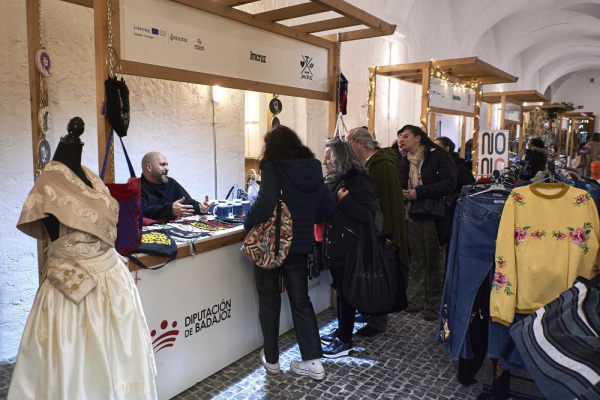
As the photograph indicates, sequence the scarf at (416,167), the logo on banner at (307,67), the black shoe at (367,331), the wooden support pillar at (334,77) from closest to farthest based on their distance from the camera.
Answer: the black shoe at (367,331) < the logo on banner at (307,67) < the scarf at (416,167) < the wooden support pillar at (334,77)

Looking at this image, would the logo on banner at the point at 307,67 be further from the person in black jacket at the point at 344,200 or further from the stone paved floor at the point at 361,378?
the stone paved floor at the point at 361,378

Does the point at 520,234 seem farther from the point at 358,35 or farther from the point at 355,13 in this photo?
the point at 358,35

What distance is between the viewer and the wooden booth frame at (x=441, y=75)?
18.9 ft

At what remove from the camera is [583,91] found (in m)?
22.6

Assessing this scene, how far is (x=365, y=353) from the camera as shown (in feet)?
11.3

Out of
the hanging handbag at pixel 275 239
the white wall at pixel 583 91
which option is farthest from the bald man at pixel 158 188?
the white wall at pixel 583 91

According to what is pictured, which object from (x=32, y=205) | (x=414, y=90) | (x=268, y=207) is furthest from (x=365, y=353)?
(x=414, y=90)

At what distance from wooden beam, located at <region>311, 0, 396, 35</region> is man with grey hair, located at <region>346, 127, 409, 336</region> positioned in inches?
33.0

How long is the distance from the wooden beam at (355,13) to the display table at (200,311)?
1624 mm

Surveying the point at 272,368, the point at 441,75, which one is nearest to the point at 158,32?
the point at 272,368

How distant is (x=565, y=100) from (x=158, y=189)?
2442cm

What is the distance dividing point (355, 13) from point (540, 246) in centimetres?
208

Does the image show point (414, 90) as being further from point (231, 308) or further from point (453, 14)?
point (231, 308)

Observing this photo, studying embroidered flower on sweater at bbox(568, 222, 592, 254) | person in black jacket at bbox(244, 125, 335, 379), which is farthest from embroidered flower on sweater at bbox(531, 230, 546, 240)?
person in black jacket at bbox(244, 125, 335, 379)
